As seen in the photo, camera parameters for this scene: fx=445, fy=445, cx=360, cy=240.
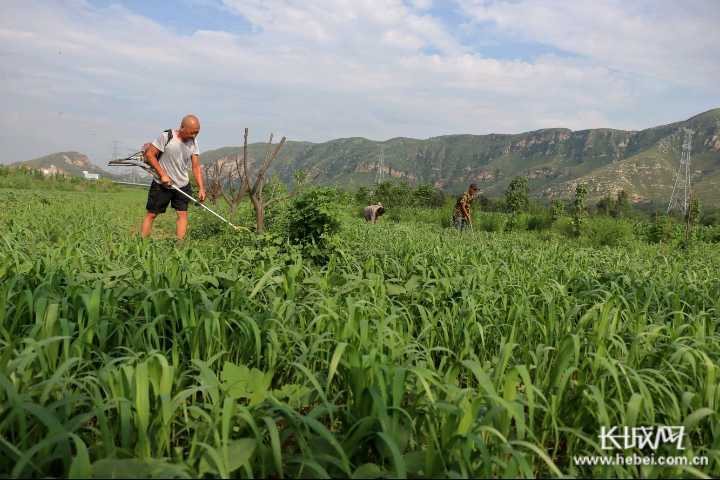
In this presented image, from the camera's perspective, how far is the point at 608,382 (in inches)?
82.6

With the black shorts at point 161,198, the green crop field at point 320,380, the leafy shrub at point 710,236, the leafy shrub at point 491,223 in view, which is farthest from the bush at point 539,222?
the black shorts at point 161,198

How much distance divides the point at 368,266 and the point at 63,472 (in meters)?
3.03

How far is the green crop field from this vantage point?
4.65 feet

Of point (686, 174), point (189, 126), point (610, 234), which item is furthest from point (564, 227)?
point (686, 174)

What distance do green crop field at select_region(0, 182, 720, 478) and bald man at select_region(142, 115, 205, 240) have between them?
1.86 m

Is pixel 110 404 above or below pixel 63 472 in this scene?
above

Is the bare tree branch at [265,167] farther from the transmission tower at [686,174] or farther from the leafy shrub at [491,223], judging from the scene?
the leafy shrub at [491,223]

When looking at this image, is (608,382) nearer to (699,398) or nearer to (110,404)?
(699,398)

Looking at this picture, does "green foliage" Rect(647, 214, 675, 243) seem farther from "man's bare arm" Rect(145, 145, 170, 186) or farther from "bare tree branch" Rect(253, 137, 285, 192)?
"man's bare arm" Rect(145, 145, 170, 186)

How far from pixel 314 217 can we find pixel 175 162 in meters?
2.13

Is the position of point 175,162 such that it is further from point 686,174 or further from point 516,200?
point 686,174

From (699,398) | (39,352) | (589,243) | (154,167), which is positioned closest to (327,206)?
(154,167)

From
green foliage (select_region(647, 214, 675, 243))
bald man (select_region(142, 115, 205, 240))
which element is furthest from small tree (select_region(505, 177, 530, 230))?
bald man (select_region(142, 115, 205, 240))

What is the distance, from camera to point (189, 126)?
5777 mm
